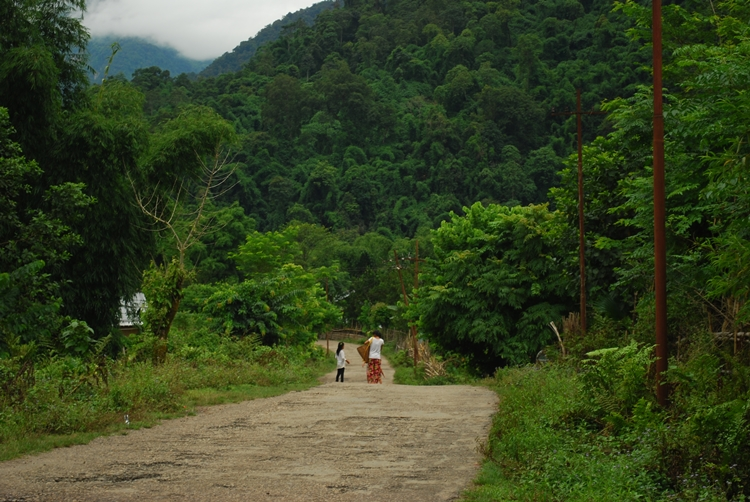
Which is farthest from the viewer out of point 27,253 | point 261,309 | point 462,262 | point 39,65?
point 261,309

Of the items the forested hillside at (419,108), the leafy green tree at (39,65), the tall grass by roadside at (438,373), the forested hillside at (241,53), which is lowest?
the tall grass by roadside at (438,373)

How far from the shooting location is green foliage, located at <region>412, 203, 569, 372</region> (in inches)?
999

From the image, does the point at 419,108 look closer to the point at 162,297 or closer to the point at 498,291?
the point at 498,291

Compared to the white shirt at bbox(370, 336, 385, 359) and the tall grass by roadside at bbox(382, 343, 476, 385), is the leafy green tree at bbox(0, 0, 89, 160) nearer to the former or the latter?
the white shirt at bbox(370, 336, 385, 359)

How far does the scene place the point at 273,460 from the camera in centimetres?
850

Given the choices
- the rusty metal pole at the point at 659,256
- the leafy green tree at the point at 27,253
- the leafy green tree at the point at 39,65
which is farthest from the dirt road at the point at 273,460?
the leafy green tree at the point at 39,65

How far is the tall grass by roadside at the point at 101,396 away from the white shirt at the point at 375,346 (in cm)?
299

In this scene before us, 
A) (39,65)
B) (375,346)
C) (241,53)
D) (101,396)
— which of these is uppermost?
(241,53)

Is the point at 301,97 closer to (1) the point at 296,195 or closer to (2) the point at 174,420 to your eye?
(1) the point at 296,195

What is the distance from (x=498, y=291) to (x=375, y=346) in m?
6.22

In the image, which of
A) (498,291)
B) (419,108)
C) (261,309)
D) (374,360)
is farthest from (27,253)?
(419,108)

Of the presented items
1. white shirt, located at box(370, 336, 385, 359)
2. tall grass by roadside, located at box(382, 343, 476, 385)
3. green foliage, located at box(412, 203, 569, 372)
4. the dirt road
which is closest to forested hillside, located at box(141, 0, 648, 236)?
tall grass by roadside, located at box(382, 343, 476, 385)

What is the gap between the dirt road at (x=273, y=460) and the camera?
6.98 metres

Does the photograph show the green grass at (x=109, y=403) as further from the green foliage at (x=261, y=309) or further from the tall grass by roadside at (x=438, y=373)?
the tall grass by roadside at (x=438, y=373)
